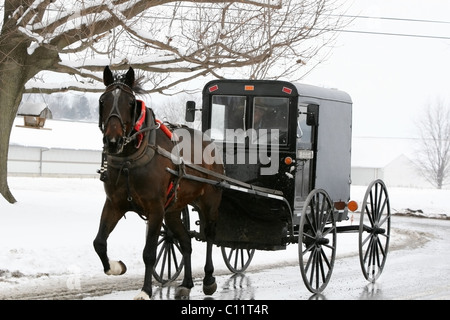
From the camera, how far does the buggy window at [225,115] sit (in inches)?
420

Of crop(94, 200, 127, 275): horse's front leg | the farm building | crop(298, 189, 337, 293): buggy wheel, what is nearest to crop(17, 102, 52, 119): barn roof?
crop(298, 189, 337, 293): buggy wheel

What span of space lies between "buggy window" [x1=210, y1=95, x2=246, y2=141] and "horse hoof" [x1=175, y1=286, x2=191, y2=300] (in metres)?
2.35

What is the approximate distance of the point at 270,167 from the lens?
33.7 feet

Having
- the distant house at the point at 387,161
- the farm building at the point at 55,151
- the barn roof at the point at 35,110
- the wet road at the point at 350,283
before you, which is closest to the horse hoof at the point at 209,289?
the wet road at the point at 350,283

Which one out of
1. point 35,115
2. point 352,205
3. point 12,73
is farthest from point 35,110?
point 352,205

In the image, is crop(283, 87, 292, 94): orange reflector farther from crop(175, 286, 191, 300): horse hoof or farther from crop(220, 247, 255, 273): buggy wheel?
crop(175, 286, 191, 300): horse hoof

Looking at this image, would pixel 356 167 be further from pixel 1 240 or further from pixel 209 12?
pixel 1 240

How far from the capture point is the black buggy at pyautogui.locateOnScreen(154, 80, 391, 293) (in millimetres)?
10125

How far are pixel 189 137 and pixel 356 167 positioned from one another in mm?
71762

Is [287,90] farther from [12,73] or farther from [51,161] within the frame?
[51,161]

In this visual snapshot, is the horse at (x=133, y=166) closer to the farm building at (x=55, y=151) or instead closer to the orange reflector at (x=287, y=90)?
the orange reflector at (x=287, y=90)

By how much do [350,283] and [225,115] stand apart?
2928mm

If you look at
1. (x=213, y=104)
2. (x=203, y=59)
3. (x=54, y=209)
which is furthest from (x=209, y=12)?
(x=213, y=104)
